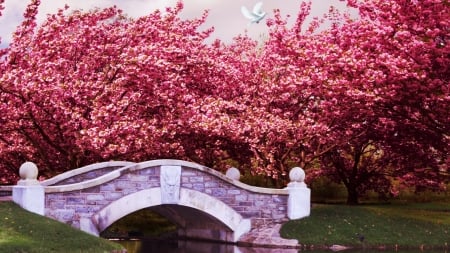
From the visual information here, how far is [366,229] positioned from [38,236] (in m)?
12.7

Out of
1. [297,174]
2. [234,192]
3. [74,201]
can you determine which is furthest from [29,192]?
[297,174]

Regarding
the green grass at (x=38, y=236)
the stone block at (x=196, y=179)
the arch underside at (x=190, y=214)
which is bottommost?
the green grass at (x=38, y=236)

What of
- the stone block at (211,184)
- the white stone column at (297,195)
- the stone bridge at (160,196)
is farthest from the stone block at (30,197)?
the white stone column at (297,195)

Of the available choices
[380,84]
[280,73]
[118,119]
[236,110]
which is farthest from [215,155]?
[380,84]

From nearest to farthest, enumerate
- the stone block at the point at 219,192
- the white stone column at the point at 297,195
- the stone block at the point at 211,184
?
the stone block at the point at 211,184, the stone block at the point at 219,192, the white stone column at the point at 297,195

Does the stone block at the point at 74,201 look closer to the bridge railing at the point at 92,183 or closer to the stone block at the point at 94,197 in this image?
the stone block at the point at 94,197

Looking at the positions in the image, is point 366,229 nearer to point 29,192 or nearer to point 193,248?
point 193,248

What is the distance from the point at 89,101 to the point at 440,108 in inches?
514

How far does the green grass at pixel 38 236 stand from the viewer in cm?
2022

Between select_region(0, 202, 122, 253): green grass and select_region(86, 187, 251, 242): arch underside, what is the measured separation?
7.39 ft

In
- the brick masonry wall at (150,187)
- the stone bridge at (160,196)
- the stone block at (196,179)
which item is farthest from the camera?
the stone block at (196,179)

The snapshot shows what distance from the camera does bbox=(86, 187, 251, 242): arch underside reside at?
25.1 m

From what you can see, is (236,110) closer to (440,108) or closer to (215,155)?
(215,155)

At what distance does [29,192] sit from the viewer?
23.7 metres
